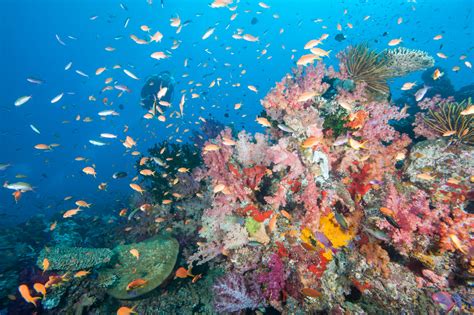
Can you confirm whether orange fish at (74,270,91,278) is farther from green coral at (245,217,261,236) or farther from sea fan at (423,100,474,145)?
sea fan at (423,100,474,145)

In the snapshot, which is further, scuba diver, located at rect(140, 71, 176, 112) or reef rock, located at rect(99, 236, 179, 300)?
scuba diver, located at rect(140, 71, 176, 112)

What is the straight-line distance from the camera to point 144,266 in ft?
19.0

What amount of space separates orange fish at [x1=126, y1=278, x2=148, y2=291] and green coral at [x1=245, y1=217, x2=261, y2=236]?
7.70ft

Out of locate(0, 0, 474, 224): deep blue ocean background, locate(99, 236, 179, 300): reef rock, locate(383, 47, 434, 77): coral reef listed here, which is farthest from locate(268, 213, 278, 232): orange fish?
locate(0, 0, 474, 224): deep blue ocean background

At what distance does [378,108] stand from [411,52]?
453 cm

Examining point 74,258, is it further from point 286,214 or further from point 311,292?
point 311,292

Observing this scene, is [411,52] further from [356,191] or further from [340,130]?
[356,191]

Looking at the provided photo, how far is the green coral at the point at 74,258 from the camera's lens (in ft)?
19.0

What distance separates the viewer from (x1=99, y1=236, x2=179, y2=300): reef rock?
17.0 ft

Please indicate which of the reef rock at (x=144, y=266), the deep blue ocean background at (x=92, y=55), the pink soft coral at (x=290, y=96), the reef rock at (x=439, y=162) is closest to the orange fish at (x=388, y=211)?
the reef rock at (x=439, y=162)

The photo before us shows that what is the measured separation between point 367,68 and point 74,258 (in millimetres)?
9841

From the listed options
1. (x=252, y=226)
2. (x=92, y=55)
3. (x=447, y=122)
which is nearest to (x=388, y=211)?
(x=252, y=226)

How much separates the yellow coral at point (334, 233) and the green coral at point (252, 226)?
1177 mm

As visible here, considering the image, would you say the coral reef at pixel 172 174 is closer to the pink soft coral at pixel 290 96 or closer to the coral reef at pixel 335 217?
the coral reef at pixel 335 217
